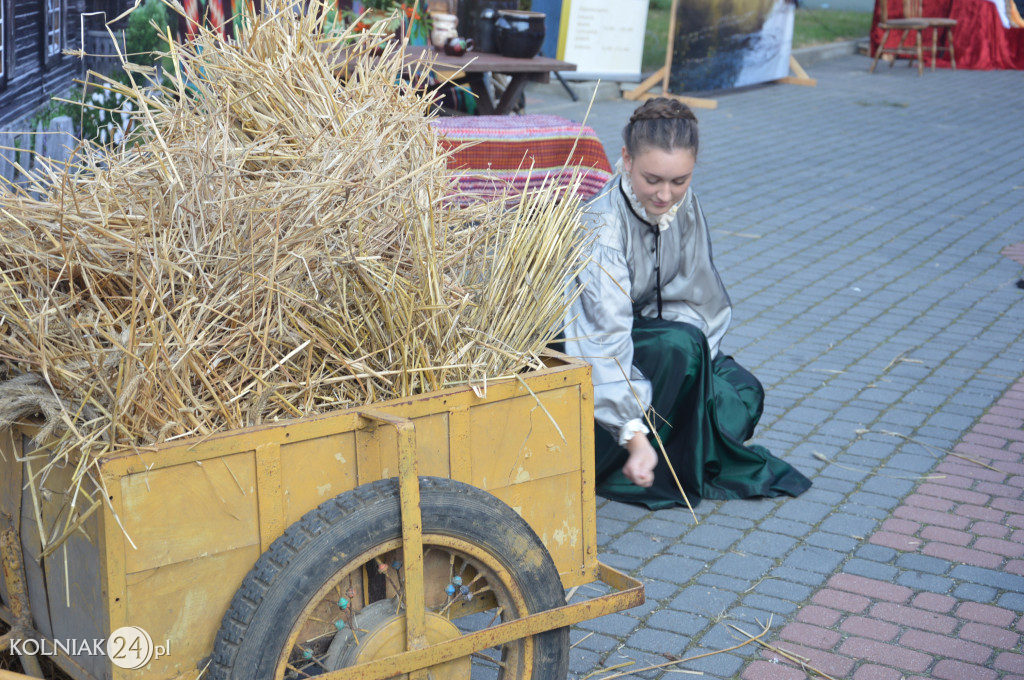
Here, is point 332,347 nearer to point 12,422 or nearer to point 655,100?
point 12,422

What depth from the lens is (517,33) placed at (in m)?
5.90

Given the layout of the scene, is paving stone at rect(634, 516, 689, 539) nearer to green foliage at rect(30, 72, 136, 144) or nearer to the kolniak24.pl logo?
the kolniak24.pl logo

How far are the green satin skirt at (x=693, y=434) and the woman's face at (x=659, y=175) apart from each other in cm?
47

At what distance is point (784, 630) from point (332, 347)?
1515 mm

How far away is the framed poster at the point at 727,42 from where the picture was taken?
10.5m

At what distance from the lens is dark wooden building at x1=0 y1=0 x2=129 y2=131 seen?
4.08 metres

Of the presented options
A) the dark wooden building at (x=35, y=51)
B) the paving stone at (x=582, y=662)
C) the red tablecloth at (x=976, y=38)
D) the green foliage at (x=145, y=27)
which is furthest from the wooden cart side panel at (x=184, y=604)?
the red tablecloth at (x=976, y=38)

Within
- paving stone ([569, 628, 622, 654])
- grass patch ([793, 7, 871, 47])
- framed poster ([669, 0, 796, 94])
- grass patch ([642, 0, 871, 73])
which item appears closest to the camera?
paving stone ([569, 628, 622, 654])

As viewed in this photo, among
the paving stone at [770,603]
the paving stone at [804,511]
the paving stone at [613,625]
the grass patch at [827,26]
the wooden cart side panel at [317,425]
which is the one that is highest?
the grass patch at [827,26]

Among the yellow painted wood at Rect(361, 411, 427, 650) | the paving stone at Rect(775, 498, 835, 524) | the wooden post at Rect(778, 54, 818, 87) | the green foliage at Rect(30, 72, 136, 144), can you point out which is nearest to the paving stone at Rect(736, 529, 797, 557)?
the paving stone at Rect(775, 498, 835, 524)

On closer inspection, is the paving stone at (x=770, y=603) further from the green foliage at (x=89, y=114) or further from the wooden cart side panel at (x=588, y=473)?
the green foliage at (x=89, y=114)

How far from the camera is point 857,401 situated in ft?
14.3

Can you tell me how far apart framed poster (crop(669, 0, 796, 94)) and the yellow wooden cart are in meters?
8.91

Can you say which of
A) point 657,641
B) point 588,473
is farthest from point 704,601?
point 588,473
